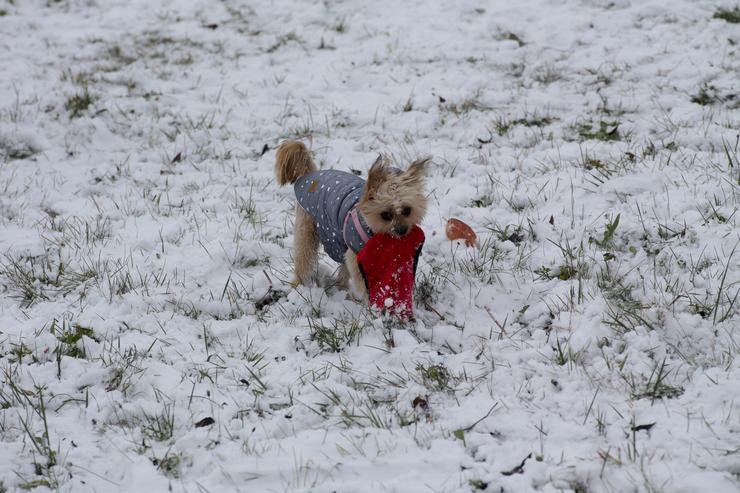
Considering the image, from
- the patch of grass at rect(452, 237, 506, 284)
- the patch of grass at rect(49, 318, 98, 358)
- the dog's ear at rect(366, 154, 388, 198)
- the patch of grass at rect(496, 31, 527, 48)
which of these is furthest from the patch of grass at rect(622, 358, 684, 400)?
the patch of grass at rect(496, 31, 527, 48)

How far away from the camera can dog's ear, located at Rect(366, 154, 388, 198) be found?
373 centimetres

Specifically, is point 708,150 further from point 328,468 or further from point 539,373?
point 328,468

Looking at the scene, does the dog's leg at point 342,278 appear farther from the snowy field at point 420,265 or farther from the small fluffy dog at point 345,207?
the snowy field at point 420,265

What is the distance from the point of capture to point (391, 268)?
3914 mm

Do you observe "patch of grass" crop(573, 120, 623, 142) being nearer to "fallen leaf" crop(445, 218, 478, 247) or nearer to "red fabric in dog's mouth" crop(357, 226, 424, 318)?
"fallen leaf" crop(445, 218, 478, 247)

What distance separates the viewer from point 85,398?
11.3 ft

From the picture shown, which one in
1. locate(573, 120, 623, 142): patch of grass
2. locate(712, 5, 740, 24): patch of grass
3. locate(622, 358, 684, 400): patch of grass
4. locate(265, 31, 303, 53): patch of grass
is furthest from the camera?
locate(265, 31, 303, 53): patch of grass

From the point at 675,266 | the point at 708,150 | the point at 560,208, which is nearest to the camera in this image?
the point at 675,266

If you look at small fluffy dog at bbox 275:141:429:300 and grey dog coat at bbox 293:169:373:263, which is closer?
small fluffy dog at bbox 275:141:429:300

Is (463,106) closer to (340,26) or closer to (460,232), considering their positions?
(460,232)

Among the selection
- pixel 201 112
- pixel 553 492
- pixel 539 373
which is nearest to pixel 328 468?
pixel 553 492

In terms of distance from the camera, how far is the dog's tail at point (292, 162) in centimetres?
458

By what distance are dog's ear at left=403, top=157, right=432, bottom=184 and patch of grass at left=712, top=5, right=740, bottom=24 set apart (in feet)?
18.5

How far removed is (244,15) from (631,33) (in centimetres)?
557
